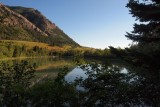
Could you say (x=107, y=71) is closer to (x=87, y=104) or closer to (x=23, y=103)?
(x=87, y=104)

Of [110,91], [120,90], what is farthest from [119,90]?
[110,91]

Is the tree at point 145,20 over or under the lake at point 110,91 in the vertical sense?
over

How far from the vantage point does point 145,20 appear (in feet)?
58.4

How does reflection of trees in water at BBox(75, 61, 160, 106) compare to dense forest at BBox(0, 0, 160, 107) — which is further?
reflection of trees in water at BBox(75, 61, 160, 106)

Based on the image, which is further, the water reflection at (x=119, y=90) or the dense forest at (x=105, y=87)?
the water reflection at (x=119, y=90)

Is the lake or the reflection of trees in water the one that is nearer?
the lake

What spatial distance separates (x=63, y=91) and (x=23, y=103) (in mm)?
2296

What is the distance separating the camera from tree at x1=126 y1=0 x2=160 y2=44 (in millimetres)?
16484

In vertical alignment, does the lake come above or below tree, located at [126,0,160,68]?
below

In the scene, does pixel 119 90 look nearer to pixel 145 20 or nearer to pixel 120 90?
pixel 120 90

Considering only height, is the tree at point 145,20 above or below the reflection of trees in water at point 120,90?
above

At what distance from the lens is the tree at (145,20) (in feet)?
54.1

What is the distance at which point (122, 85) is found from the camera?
1525cm

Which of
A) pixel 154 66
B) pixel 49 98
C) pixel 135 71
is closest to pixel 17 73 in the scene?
pixel 49 98
